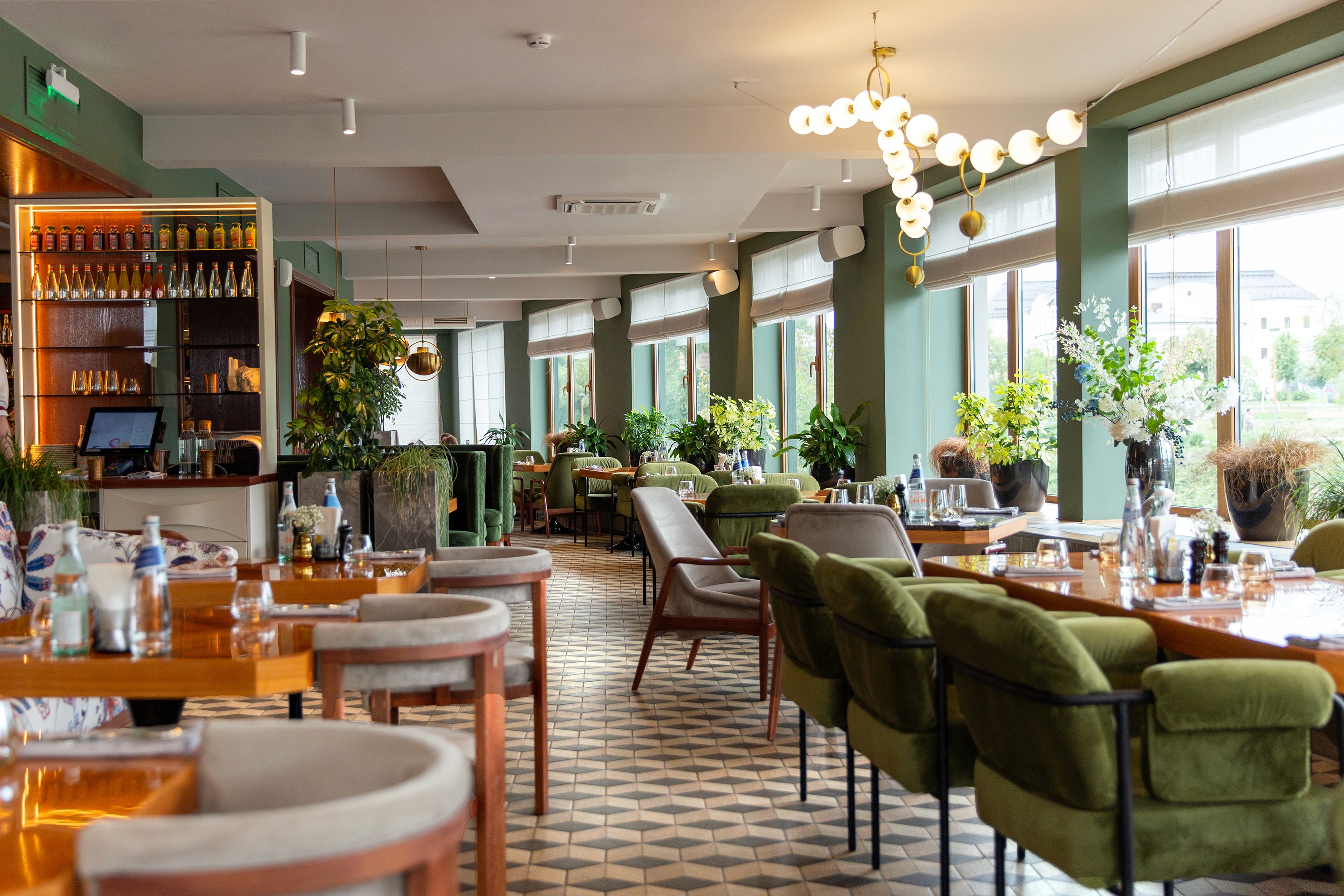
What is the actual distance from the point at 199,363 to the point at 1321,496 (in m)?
6.27

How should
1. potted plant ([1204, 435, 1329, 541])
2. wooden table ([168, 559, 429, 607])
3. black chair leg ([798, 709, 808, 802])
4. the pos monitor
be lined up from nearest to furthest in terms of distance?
wooden table ([168, 559, 429, 607])
black chair leg ([798, 709, 808, 802])
potted plant ([1204, 435, 1329, 541])
the pos monitor

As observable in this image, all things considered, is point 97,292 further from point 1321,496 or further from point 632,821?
point 1321,496

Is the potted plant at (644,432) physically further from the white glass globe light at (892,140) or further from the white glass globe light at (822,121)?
the white glass globe light at (892,140)

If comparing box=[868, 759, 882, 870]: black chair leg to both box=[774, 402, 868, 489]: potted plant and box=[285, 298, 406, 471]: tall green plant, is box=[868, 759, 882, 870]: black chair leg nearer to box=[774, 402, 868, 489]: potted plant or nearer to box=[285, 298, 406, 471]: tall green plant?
box=[285, 298, 406, 471]: tall green plant

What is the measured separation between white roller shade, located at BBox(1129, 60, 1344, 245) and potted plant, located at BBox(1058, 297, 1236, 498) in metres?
0.87

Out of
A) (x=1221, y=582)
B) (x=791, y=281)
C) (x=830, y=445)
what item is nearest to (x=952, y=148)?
(x=1221, y=582)

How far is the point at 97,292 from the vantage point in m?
6.43

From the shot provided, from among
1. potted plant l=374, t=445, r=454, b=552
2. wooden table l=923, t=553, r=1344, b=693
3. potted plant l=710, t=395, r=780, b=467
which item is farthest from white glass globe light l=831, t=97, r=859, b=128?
potted plant l=710, t=395, r=780, b=467

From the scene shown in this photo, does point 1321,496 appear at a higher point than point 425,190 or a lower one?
lower

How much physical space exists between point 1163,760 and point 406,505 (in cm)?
504

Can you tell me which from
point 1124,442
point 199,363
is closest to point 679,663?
point 1124,442

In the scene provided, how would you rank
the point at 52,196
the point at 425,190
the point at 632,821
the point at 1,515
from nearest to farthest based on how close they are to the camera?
1. the point at 632,821
2. the point at 1,515
3. the point at 52,196
4. the point at 425,190

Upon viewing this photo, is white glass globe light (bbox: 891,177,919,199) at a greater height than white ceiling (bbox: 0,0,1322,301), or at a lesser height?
lesser

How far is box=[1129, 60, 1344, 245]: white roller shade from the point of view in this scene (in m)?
5.39
